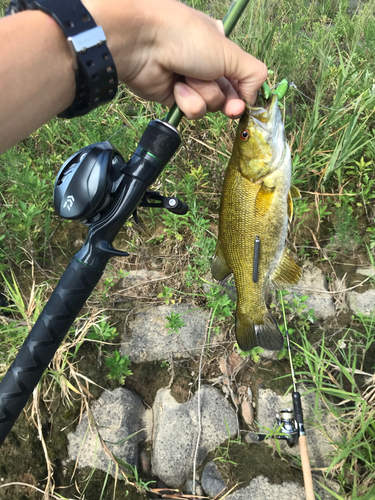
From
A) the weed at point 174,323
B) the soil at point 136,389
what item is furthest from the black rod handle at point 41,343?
the weed at point 174,323

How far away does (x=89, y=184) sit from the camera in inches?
49.6

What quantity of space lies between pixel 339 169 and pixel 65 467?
126 inches

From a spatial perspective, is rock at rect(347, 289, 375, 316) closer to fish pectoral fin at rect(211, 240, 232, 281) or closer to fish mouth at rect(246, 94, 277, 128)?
fish pectoral fin at rect(211, 240, 232, 281)

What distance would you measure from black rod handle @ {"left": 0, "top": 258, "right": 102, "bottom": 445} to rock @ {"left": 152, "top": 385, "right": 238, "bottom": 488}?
1147mm

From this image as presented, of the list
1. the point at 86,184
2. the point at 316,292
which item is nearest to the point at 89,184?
the point at 86,184

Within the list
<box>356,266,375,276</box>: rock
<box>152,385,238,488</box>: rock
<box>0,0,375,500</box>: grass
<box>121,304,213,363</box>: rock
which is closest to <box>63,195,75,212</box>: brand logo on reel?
<box>0,0,375,500</box>: grass

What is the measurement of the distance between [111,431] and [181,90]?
2.21 metres

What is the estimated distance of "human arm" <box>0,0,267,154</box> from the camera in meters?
1.10

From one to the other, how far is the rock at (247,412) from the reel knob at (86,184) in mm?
1781

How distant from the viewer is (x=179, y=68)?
1494 millimetres

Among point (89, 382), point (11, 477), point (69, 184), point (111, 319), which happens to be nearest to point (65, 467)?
point (11, 477)

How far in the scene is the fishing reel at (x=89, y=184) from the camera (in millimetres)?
1264

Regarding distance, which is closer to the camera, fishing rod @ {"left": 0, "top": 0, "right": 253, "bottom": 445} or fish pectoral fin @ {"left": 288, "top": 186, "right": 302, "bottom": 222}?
fishing rod @ {"left": 0, "top": 0, "right": 253, "bottom": 445}

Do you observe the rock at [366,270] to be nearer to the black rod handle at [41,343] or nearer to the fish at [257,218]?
the fish at [257,218]
